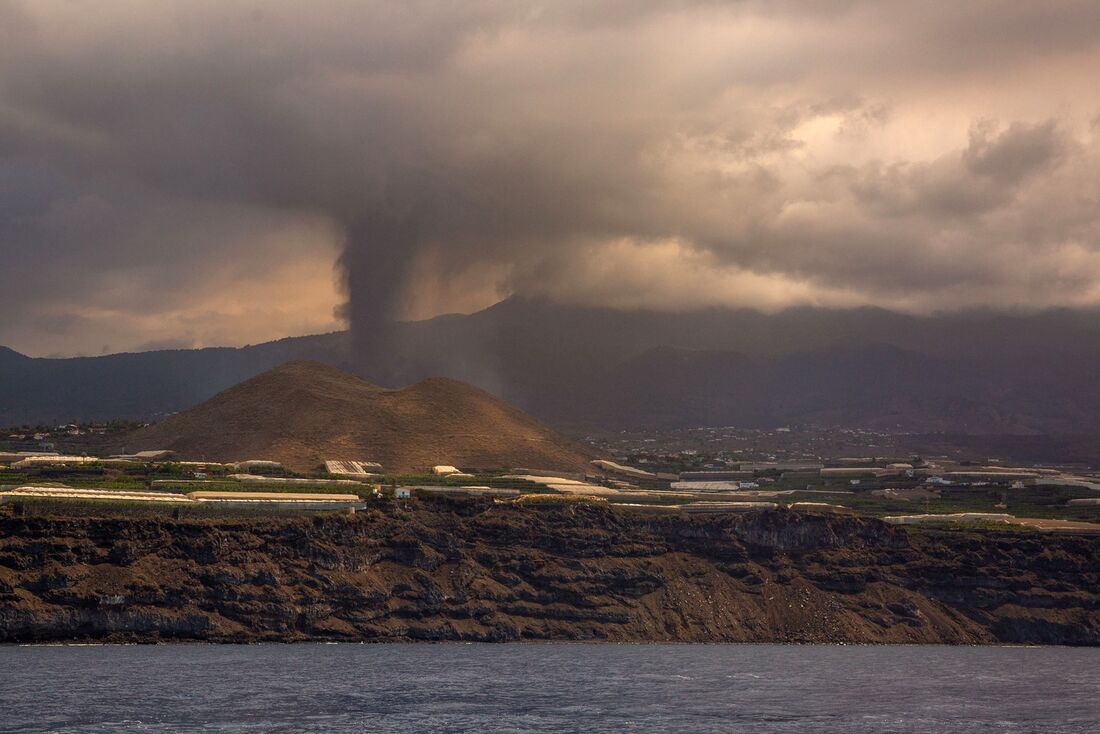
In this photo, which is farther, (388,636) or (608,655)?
(388,636)

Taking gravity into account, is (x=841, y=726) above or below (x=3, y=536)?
below

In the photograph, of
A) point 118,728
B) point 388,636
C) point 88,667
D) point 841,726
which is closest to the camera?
point 118,728

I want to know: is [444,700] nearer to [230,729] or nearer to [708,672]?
[230,729]

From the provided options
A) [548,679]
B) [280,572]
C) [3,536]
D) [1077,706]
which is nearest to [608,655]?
[548,679]

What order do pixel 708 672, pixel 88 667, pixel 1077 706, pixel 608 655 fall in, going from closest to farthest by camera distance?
pixel 1077 706 < pixel 88 667 < pixel 708 672 < pixel 608 655

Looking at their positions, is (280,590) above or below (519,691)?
above

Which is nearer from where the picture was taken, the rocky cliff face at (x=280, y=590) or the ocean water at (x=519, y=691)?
the ocean water at (x=519, y=691)

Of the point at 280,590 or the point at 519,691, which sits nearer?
the point at 519,691

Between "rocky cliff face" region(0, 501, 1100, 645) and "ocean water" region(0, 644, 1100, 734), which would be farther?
"rocky cliff face" region(0, 501, 1100, 645)
